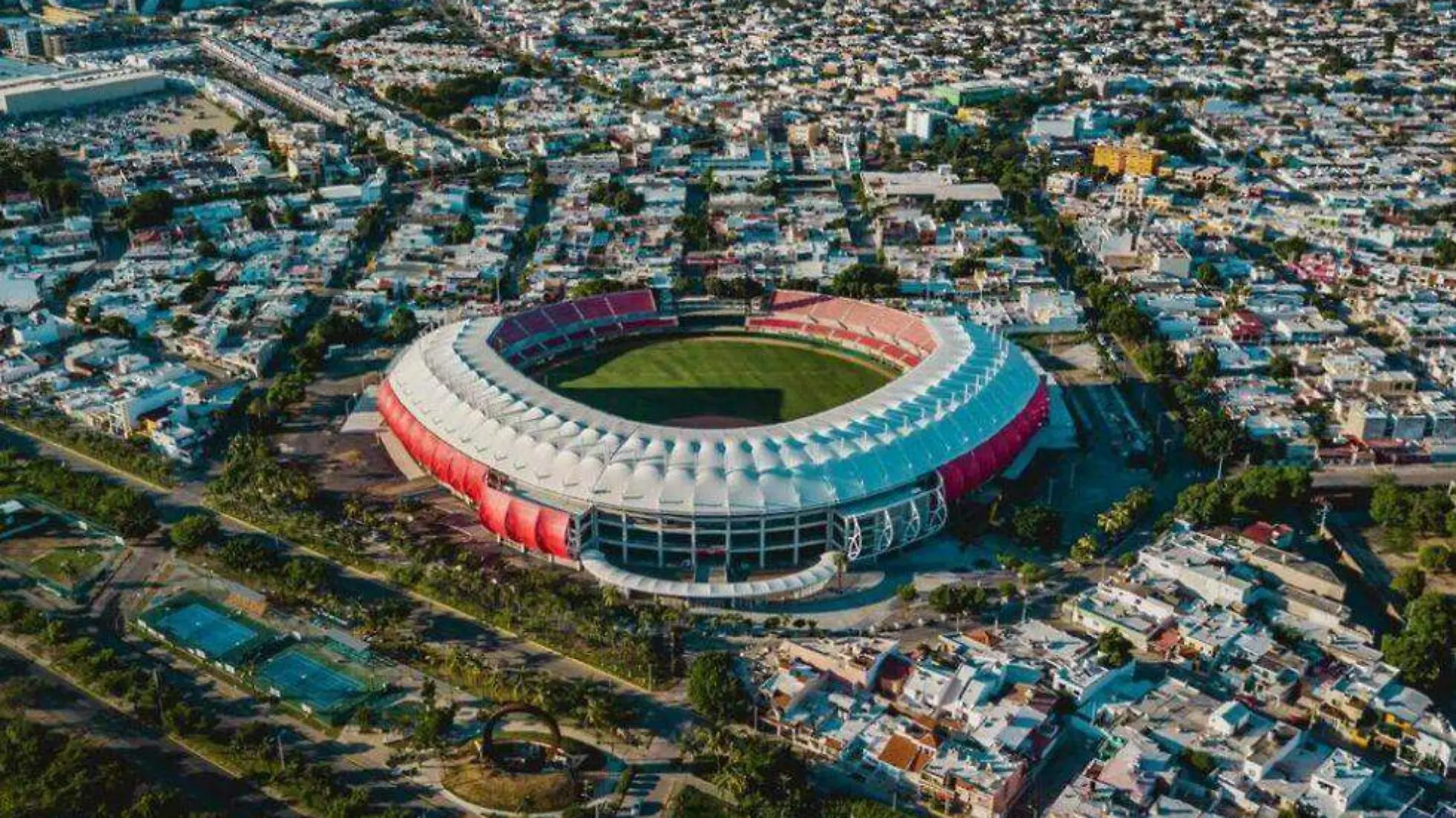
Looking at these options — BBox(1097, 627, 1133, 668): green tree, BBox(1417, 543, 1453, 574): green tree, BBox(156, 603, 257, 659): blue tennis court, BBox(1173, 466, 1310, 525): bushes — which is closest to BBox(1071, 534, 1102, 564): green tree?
BBox(1173, 466, 1310, 525): bushes

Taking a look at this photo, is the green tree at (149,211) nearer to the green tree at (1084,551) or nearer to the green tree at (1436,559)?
the green tree at (1084,551)

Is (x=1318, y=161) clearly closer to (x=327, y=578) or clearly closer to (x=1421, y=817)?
(x=1421, y=817)

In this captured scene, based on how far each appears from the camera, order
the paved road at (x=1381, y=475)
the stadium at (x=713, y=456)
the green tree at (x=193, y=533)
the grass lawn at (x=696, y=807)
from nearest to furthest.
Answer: the grass lawn at (x=696, y=807) → the stadium at (x=713, y=456) → the green tree at (x=193, y=533) → the paved road at (x=1381, y=475)

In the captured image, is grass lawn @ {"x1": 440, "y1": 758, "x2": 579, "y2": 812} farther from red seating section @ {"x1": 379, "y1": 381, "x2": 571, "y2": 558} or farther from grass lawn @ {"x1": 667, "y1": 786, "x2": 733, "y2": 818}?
red seating section @ {"x1": 379, "y1": 381, "x2": 571, "y2": 558}

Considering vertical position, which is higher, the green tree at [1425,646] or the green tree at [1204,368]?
the green tree at [1425,646]

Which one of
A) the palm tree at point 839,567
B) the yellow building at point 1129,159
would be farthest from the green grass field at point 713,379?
the yellow building at point 1129,159

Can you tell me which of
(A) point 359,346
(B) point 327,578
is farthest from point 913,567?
(A) point 359,346

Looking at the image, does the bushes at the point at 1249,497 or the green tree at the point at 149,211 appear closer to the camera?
the bushes at the point at 1249,497
